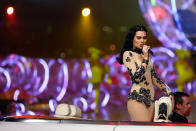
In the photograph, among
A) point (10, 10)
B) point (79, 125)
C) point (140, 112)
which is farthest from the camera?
point (10, 10)

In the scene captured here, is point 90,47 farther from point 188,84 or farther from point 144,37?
point 144,37

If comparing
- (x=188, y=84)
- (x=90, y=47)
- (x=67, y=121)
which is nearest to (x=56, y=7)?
(x=90, y=47)

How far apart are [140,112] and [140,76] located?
9.9 inches

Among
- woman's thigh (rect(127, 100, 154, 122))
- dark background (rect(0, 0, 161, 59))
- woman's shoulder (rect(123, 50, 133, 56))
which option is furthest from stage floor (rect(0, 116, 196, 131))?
dark background (rect(0, 0, 161, 59))

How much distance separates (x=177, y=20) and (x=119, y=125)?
952cm

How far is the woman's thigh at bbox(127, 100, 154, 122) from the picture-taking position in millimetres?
2678

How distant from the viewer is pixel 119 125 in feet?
5.64

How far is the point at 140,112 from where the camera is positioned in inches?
106

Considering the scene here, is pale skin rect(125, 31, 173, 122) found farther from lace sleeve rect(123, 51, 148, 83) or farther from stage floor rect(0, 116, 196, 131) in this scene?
stage floor rect(0, 116, 196, 131)

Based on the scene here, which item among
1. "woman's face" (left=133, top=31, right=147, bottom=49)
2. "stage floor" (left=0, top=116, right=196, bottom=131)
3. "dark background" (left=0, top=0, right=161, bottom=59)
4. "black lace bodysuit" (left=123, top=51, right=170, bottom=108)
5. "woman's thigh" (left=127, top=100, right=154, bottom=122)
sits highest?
"dark background" (left=0, top=0, right=161, bottom=59)

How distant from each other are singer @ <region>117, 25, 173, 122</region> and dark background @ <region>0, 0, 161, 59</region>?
9.78m

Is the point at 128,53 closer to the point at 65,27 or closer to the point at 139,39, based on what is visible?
the point at 139,39

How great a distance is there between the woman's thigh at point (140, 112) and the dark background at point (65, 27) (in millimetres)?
9960

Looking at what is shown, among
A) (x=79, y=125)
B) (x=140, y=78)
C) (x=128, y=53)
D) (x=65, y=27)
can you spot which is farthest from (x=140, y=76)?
(x=65, y=27)
